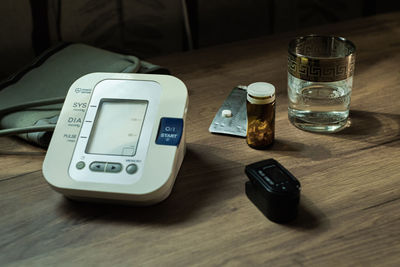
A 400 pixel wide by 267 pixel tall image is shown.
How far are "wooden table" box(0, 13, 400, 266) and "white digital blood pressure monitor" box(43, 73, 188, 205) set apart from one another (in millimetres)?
34

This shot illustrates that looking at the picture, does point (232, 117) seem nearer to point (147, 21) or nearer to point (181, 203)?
point (181, 203)

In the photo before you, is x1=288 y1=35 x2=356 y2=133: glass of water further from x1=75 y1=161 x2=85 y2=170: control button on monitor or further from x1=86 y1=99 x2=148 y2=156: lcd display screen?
x1=75 y1=161 x2=85 y2=170: control button on monitor

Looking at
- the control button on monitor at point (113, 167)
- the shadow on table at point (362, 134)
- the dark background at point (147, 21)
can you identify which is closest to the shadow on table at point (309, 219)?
the shadow on table at point (362, 134)

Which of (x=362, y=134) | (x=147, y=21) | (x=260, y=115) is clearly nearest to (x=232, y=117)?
(x=260, y=115)

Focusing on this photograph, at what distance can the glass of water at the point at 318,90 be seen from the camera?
72cm

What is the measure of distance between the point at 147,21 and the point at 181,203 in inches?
23.1

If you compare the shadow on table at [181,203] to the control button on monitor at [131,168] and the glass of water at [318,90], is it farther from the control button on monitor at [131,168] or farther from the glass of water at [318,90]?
the glass of water at [318,90]

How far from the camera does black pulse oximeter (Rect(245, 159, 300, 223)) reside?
0.57 m

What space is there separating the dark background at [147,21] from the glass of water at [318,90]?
0.39 meters

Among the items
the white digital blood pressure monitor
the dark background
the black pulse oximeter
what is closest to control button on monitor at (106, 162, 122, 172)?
the white digital blood pressure monitor

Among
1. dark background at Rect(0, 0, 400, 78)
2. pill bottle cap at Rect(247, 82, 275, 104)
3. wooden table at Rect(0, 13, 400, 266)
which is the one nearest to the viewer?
wooden table at Rect(0, 13, 400, 266)

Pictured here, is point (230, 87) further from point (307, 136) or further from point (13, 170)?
point (13, 170)

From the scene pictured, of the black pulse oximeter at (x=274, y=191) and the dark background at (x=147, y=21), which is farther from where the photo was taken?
the dark background at (x=147, y=21)

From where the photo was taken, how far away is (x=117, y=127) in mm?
659
